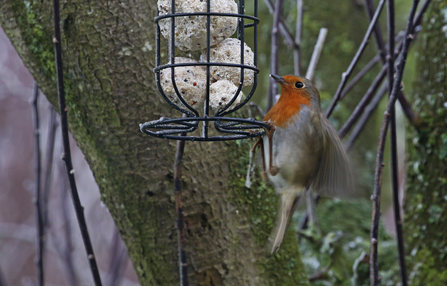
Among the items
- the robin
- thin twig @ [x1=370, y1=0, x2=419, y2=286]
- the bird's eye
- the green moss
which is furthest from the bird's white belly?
the green moss

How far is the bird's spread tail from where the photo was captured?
2256 mm

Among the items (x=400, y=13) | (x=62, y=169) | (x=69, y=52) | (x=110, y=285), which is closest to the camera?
(x=69, y=52)

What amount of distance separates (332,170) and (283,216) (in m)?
0.35

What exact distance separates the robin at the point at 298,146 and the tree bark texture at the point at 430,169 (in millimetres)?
711

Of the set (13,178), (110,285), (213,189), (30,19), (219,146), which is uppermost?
(30,19)

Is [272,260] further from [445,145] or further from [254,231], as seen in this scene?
[445,145]

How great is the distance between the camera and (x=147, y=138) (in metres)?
2.09

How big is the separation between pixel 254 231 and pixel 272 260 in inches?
6.4

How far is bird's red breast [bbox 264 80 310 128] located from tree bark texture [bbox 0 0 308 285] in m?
0.34

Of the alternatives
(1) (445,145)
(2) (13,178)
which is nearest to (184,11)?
(1) (445,145)

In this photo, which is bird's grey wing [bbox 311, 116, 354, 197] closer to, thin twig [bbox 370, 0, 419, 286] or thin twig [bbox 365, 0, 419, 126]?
thin twig [bbox 370, 0, 419, 286]

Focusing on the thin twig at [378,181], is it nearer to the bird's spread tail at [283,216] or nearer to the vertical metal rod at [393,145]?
the vertical metal rod at [393,145]

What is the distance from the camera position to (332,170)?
8.17 ft

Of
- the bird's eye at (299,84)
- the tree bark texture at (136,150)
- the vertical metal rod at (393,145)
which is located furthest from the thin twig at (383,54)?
the tree bark texture at (136,150)
